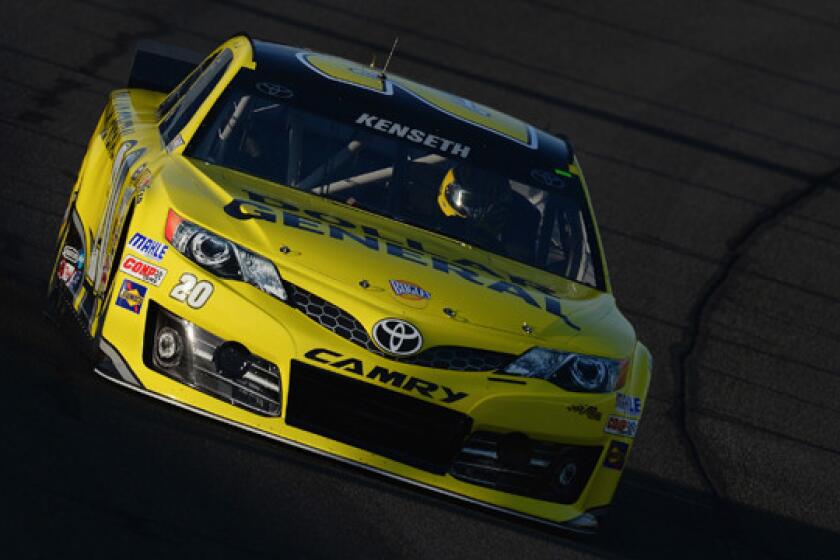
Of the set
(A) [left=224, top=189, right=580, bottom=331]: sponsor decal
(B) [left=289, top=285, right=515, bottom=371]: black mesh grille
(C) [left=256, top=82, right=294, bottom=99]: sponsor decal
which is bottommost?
(B) [left=289, top=285, right=515, bottom=371]: black mesh grille

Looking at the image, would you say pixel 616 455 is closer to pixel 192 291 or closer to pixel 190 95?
pixel 192 291

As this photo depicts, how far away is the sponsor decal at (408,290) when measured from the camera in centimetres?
677

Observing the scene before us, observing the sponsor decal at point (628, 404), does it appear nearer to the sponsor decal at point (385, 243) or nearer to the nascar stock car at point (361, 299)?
the nascar stock car at point (361, 299)

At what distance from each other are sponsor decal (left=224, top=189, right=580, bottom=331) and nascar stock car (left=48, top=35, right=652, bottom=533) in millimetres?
14

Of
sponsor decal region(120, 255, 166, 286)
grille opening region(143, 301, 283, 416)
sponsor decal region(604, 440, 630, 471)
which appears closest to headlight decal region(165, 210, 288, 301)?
sponsor decal region(120, 255, 166, 286)

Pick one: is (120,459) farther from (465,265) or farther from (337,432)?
(465,265)

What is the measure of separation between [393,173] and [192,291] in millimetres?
1558

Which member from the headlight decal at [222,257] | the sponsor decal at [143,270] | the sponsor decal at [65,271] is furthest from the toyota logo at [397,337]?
the sponsor decal at [65,271]

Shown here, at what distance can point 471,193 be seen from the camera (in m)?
8.07

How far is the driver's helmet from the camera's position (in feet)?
26.2

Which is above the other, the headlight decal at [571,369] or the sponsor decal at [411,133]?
the sponsor decal at [411,133]

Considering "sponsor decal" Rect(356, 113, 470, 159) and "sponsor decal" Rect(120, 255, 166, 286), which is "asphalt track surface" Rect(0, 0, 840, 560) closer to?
"sponsor decal" Rect(120, 255, 166, 286)

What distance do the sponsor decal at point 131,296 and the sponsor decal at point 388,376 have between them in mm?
748

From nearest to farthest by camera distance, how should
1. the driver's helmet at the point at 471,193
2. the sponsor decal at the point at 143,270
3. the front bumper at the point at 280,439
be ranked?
the front bumper at the point at 280,439
the sponsor decal at the point at 143,270
the driver's helmet at the point at 471,193
